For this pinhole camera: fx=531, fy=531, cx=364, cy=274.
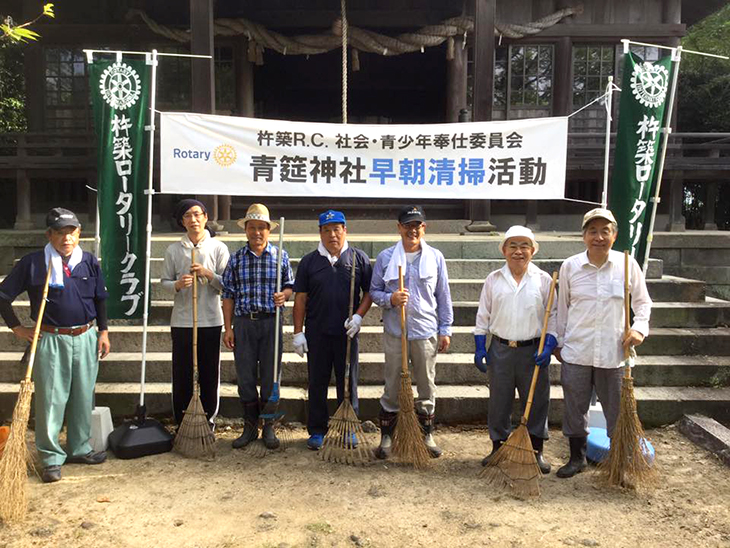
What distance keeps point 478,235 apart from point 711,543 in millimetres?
5019

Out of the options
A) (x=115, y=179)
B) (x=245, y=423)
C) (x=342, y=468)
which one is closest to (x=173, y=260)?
(x=115, y=179)

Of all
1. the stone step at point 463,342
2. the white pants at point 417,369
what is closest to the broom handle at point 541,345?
the white pants at point 417,369

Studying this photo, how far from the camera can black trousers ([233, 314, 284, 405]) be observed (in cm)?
429

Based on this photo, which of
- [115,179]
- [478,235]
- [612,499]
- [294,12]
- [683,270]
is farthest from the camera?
[294,12]

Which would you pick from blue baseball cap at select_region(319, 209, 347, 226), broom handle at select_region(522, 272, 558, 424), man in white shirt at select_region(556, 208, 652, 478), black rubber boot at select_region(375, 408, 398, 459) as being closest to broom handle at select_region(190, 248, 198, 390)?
blue baseball cap at select_region(319, 209, 347, 226)

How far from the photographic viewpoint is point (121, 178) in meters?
4.83

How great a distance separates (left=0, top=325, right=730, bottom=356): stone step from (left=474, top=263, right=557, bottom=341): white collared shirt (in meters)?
1.62

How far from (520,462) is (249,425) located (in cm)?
217

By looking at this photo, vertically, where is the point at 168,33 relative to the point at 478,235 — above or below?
above

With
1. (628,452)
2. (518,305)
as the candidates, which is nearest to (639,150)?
(518,305)

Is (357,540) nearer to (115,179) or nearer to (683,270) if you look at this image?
(115,179)

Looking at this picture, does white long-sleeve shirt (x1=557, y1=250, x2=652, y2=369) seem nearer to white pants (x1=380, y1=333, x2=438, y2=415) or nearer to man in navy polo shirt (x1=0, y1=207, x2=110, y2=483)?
white pants (x1=380, y1=333, x2=438, y2=415)

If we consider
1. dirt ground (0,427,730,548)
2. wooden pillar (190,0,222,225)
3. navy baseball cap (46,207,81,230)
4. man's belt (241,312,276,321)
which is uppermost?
wooden pillar (190,0,222,225)

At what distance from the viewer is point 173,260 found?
4.38 m
